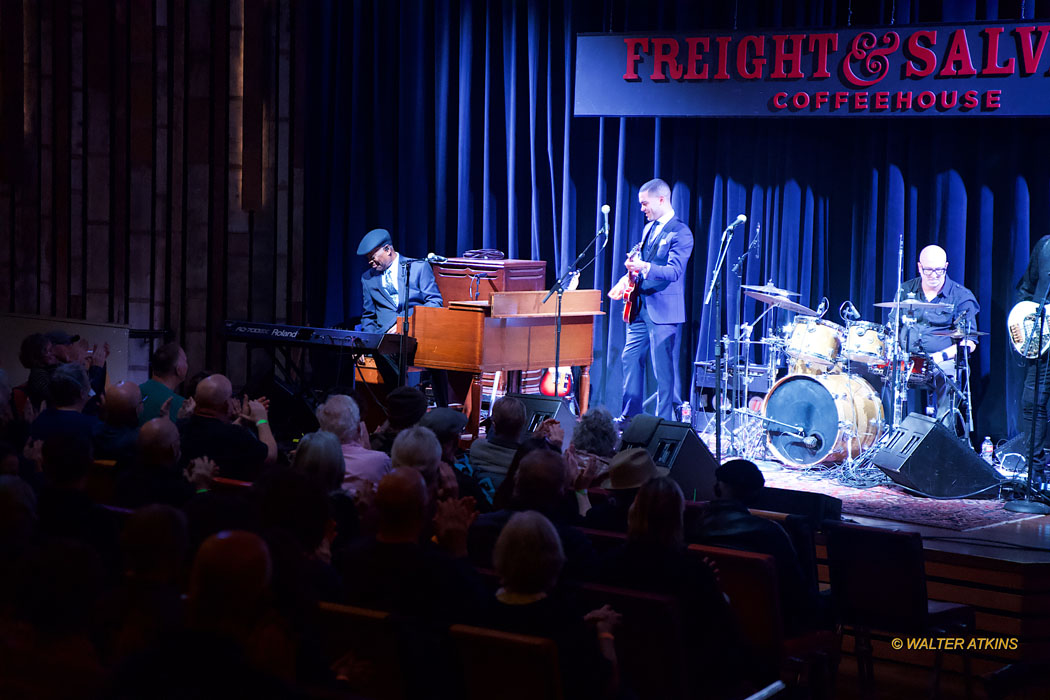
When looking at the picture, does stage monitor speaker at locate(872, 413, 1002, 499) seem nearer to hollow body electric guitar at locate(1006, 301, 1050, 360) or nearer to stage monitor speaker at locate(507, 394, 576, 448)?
hollow body electric guitar at locate(1006, 301, 1050, 360)

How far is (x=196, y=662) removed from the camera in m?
1.96

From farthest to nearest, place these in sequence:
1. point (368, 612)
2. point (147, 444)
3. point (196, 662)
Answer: point (147, 444)
point (368, 612)
point (196, 662)

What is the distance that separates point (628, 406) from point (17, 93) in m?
6.00

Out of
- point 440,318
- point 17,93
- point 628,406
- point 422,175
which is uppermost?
point 17,93

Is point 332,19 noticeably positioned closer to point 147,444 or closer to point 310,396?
point 310,396

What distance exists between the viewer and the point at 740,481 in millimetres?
3873

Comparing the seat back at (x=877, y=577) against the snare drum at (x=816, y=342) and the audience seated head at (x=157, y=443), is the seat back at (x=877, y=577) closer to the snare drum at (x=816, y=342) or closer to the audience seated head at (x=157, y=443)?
the audience seated head at (x=157, y=443)

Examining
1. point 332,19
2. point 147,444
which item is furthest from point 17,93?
point 147,444

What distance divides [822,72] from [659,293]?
1953mm

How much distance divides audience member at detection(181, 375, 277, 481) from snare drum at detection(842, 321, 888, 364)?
392 centimetres

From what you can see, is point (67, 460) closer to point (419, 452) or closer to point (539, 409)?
point (419, 452)

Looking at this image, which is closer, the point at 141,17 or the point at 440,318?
the point at 440,318

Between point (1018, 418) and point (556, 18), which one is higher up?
point (556, 18)

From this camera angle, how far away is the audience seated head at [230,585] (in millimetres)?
2123
